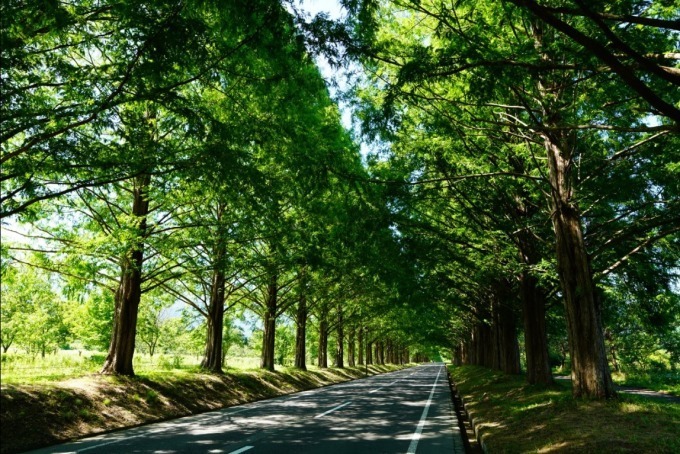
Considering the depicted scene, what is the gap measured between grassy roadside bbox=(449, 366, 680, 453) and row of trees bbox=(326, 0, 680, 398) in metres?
0.84

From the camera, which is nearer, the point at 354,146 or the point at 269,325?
the point at 354,146

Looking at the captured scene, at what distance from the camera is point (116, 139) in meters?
8.65

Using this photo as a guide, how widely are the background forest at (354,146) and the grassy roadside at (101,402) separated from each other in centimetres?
84

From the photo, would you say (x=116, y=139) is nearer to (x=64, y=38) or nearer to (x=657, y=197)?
(x=64, y=38)

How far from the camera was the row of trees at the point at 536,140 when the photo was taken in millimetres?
6258

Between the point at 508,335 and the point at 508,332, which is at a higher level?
the point at 508,332

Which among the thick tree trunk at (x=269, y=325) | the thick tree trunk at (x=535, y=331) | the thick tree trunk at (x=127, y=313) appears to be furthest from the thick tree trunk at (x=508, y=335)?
the thick tree trunk at (x=127, y=313)

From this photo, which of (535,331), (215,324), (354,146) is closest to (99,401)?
(215,324)

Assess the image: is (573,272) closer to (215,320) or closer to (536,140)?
(536,140)

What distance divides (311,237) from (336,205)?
5.52 ft

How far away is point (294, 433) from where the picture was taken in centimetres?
981

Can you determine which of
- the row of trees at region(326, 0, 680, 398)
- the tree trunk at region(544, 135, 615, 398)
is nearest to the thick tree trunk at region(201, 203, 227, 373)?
→ the row of trees at region(326, 0, 680, 398)

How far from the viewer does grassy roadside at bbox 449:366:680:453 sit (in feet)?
20.0

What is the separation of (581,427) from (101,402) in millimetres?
10853
